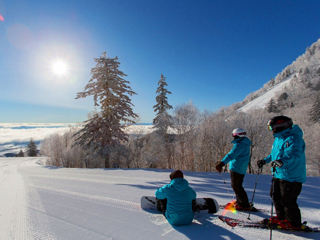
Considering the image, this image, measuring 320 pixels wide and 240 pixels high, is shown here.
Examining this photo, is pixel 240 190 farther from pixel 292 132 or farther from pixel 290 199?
pixel 292 132

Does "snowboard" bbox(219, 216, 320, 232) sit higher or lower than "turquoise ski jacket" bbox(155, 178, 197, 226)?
lower

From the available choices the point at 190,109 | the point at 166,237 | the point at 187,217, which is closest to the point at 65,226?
the point at 166,237

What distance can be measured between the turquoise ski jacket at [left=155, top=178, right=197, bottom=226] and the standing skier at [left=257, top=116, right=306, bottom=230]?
141cm

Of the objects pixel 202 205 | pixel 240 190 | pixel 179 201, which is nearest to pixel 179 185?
pixel 179 201

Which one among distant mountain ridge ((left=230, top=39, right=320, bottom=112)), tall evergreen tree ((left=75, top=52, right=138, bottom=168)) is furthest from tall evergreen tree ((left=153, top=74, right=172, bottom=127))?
distant mountain ridge ((left=230, top=39, right=320, bottom=112))

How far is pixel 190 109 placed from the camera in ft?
55.7

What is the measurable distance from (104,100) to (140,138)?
32.4ft

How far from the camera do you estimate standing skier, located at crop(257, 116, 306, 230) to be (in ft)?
7.06

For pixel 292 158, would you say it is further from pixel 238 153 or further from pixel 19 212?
pixel 19 212

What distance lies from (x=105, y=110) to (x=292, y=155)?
13.3 m

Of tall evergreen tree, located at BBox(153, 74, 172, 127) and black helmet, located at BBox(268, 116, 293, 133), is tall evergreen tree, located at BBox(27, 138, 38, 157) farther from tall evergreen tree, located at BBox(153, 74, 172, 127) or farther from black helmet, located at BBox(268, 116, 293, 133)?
black helmet, located at BBox(268, 116, 293, 133)

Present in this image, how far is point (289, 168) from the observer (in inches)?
87.0

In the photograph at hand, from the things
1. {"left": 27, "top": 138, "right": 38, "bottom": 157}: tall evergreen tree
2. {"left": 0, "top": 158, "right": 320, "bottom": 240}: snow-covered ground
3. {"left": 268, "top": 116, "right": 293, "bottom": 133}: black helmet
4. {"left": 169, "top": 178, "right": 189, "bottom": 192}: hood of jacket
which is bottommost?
{"left": 27, "top": 138, "right": 38, "bottom": 157}: tall evergreen tree

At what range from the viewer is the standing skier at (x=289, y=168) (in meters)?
2.15
